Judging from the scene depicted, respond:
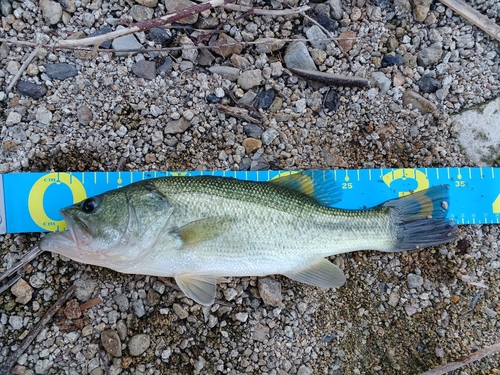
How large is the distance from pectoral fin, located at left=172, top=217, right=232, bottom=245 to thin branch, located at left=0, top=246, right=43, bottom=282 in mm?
1274

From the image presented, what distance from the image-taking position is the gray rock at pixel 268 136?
3.86m

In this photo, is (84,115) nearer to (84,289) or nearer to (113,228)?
(113,228)

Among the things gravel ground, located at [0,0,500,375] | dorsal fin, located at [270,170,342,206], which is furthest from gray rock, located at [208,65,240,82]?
dorsal fin, located at [270,170,342,206]

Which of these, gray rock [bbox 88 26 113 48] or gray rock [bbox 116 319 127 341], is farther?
gray rock [bbox 88 26 113 48]

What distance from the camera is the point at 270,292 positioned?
3643mm

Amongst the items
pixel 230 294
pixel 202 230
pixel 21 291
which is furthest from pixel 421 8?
pixel 21 291

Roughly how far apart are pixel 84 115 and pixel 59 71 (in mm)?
442

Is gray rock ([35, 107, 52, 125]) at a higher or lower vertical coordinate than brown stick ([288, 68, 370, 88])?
lower

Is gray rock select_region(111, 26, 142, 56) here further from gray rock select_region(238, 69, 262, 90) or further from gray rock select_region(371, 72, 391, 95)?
gray rock select_region(371, 72, 391, 95)

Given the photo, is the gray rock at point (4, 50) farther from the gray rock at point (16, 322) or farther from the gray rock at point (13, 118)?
the gray rock at point (16, 322)

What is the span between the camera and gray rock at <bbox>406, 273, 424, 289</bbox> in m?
3.79

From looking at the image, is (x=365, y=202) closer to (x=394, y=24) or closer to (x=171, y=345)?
(x=394, y=24)

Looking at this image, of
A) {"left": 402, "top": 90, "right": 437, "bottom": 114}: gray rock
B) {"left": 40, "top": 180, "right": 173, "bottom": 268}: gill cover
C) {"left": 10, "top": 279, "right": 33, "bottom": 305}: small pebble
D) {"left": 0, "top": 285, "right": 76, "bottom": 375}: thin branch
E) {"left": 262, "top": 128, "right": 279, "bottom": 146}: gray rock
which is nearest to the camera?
{"left": 40, "top": 180, "right": 173, "bottom": 268}: gill cover

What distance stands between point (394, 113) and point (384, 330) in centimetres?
191
